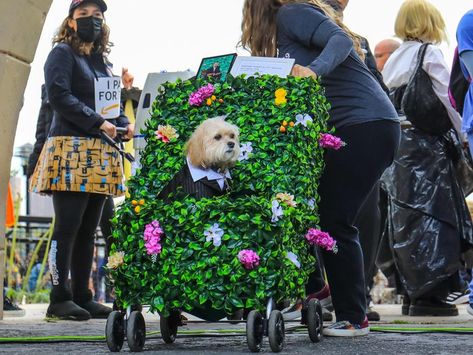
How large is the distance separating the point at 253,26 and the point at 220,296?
1580mm

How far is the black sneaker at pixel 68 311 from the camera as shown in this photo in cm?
726

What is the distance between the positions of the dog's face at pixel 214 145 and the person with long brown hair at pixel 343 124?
0.63 m

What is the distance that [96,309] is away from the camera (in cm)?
770

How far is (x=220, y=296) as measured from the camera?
15.1 ft

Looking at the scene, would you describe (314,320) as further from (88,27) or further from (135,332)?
(88,27)

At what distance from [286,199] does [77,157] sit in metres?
2.91

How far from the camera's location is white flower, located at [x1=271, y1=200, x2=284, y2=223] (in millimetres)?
4648

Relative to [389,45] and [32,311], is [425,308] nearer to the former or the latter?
[389,45]

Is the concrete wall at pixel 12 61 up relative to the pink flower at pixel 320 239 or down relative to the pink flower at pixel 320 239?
up

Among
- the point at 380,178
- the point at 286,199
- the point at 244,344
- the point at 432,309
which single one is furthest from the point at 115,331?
the point at 432,309

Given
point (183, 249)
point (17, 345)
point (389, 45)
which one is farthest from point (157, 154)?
point (389, 45)

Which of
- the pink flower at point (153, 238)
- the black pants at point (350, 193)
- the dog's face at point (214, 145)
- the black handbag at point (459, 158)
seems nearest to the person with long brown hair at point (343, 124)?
the black pants at point (350, 193)

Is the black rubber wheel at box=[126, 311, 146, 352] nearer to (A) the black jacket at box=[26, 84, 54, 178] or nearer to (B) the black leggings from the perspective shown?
(B) the black leggings

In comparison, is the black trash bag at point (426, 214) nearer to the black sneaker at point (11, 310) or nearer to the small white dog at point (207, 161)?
the black sneaker at point (11, 310)
